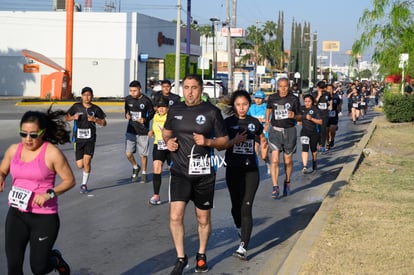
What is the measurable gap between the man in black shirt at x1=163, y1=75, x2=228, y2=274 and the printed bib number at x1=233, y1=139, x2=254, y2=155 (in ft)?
3.98

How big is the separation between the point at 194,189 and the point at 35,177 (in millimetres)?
1823

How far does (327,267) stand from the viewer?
22.3 ft

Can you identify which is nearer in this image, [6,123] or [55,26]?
[6,123]

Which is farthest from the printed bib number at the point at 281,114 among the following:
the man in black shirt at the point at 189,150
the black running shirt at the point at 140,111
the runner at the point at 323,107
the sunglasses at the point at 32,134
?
the runner at the point at 323,107

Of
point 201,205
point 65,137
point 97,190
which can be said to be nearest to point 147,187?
→ point 97,190

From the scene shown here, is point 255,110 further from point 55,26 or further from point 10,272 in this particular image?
point 55,26

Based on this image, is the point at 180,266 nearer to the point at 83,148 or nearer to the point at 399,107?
the point at 83,148

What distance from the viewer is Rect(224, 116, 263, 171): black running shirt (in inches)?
317

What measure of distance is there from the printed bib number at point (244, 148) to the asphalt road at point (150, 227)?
3.65 ft

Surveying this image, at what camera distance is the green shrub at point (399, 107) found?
32.6m

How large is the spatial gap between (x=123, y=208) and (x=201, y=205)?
13.1 feet

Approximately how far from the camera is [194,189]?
22.5ft

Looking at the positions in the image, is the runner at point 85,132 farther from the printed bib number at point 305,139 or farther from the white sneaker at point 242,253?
the printed bib number at point 305,139

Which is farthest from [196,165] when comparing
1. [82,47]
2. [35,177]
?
[82,47]
